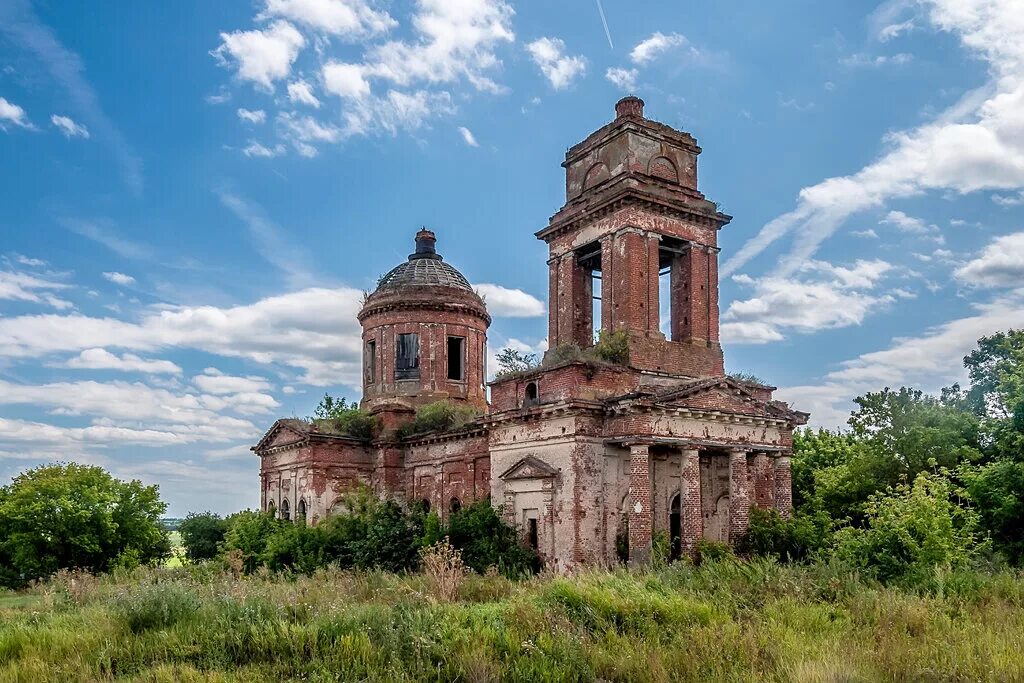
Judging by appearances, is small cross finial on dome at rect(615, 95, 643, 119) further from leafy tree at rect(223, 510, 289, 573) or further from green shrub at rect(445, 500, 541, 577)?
leafy tree at rect(223, 510, 289, 573)

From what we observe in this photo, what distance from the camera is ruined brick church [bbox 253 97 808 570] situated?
770 inches

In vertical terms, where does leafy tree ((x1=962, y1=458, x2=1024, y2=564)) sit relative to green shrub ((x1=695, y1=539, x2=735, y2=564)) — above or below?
above

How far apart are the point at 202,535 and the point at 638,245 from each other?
96.7ft

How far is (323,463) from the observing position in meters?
27.6

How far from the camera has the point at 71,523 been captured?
2877cm

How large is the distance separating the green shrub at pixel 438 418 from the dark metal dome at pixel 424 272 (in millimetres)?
5058

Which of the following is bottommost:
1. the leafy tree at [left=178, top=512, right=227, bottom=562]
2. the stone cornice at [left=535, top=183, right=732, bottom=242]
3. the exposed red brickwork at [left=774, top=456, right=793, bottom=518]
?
the leafy tree at [left=178, top=512, right=227, bottom=562]

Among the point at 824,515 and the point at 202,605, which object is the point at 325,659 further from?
the point at 824,515

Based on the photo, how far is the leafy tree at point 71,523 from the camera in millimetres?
28156

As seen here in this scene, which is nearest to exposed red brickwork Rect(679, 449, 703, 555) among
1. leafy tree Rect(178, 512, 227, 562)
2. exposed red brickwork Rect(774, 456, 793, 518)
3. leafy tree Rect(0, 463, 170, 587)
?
exposed red brickwork Rect(774, 456, 793, 518)

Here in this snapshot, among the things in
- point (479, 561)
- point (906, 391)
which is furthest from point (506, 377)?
point (906, 391)

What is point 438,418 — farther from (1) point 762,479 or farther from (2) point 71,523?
(2) point 71,523

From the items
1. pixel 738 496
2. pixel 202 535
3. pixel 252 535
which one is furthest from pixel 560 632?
pixel 202 535

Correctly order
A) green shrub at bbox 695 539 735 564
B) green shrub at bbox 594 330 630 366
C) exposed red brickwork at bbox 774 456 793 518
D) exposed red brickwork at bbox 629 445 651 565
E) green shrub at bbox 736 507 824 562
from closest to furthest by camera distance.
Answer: green shrub at bbox 695 539 735 564 → exposed red brickwork at bbox 629 445 651 565 → green shrub at bbox 736 507 824 562 → green shrub at bbox 594 330 630 366 → exposed red brickwork at bbox 774 456 793 518
